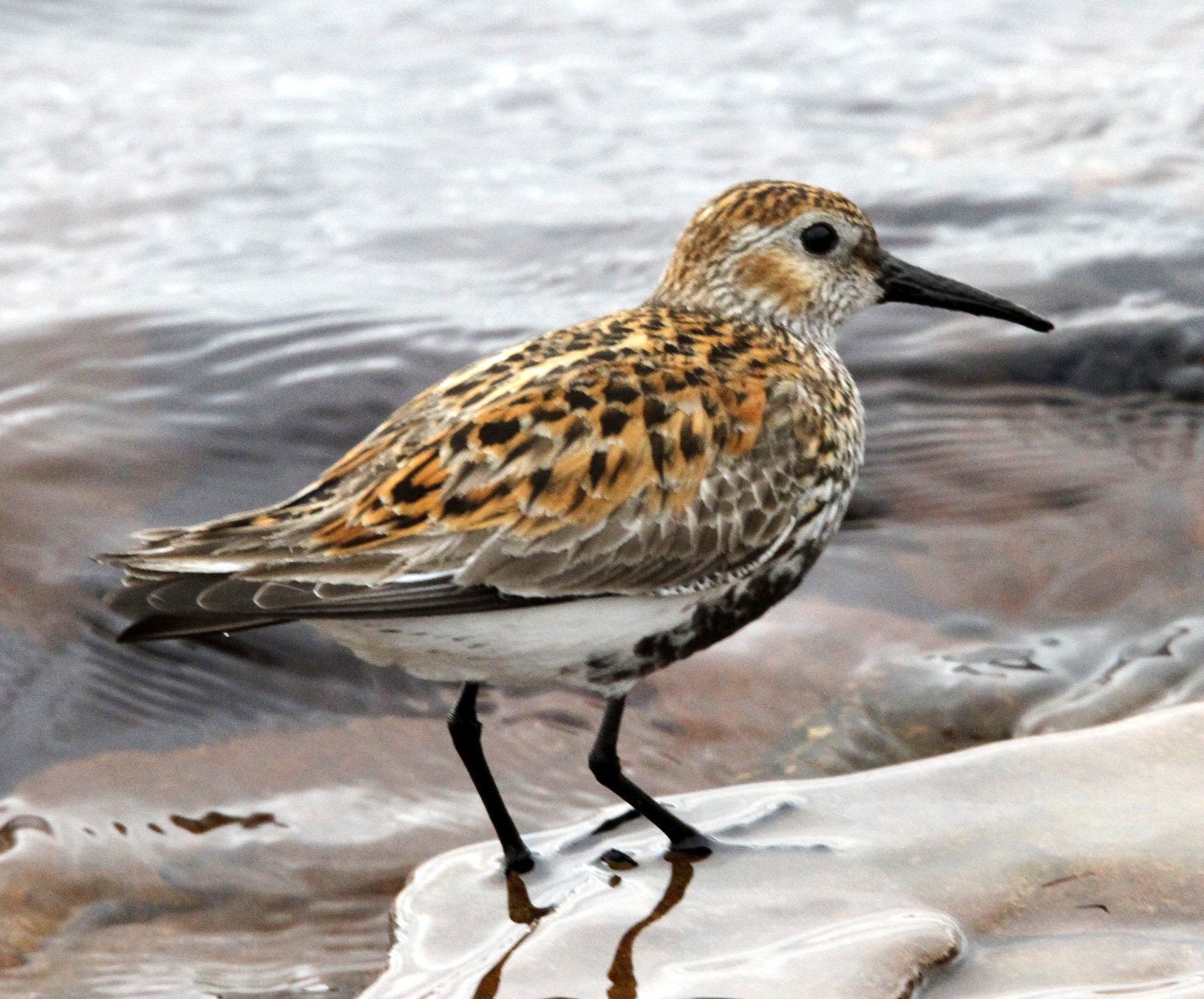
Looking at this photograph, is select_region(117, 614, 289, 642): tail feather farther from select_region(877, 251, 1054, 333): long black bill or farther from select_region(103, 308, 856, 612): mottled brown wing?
select_region(877, 251, 1054, 333): long black bill

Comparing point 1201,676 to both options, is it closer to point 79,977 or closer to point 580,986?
point 580,986

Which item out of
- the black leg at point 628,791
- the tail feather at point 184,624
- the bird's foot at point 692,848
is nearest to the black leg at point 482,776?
the black leg at point 628,791

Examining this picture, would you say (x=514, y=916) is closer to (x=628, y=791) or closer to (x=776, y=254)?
(x=628, y=791)

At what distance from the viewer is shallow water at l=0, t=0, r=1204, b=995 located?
23.8 ft

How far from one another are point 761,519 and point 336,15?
10.7 metres

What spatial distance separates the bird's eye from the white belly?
166cm

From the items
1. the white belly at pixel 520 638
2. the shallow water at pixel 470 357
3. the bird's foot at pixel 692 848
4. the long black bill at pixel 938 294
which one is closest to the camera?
the white belly at pixel 520 638

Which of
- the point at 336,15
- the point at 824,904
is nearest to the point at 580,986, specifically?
the point at 824,904

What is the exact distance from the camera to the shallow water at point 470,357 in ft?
23.8

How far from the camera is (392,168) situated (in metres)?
12.7

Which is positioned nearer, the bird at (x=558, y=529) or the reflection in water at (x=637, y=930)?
the reflection in water at (x=637, y=930)

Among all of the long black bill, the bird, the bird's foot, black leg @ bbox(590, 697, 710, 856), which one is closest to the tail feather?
the bird

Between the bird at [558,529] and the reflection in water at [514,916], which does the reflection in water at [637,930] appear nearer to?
the bird at [558,529]

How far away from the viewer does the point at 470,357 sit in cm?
998
